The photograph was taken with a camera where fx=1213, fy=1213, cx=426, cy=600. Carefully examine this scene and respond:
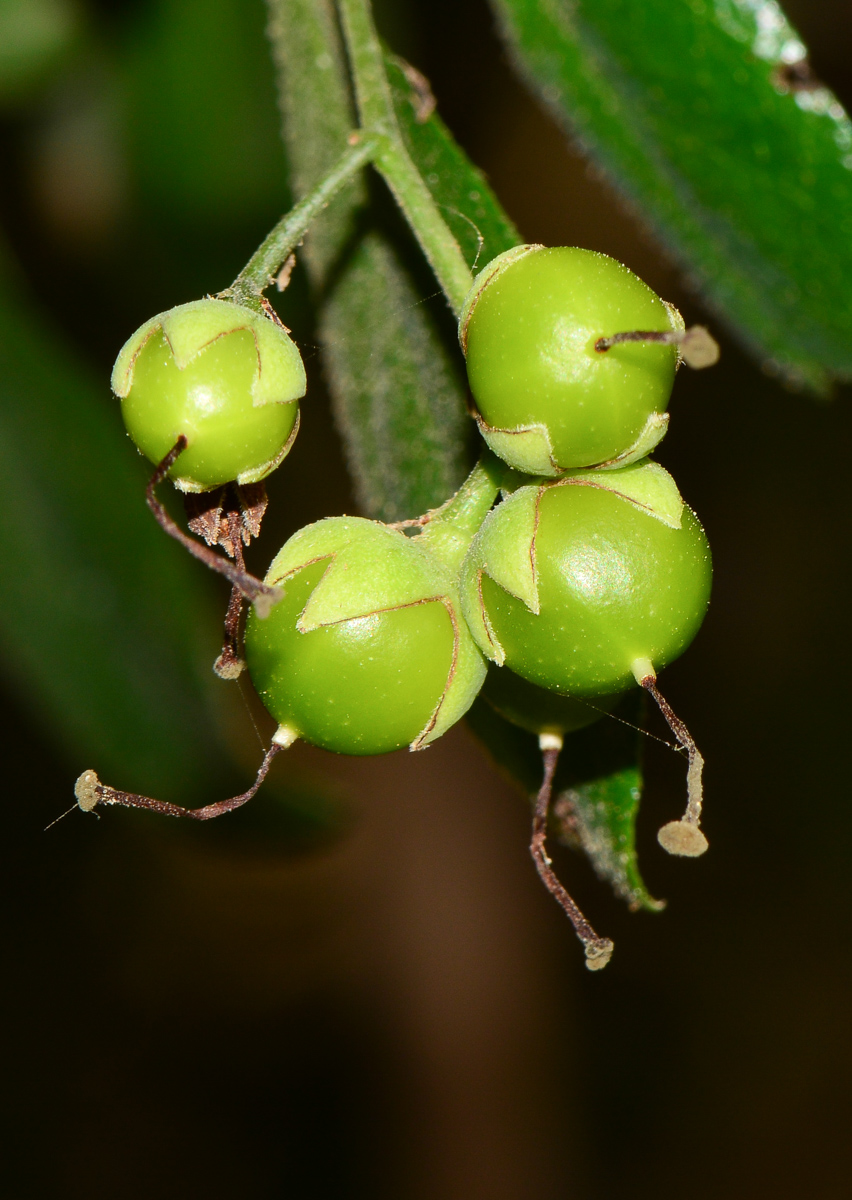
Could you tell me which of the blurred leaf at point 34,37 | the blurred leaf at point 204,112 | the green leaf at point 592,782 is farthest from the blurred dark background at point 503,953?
the green leaf at point 592,782

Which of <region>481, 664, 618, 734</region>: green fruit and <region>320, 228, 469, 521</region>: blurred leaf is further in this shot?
<region>320, 228, 469, 521</region>: blurred leaf

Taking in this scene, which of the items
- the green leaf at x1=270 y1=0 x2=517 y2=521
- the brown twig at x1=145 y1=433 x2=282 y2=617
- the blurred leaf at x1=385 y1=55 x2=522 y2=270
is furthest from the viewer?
the green leaf at x1=270 y1=0 x2=517 y2=521

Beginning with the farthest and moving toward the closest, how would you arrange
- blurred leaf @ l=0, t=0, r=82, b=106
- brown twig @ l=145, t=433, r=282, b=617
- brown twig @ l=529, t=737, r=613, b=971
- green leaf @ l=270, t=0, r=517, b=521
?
blurred leaf @ l=0, t=0, r=82, b=106, green leaf @ l=270, t=0, r=517, b=521, brown twig @ l=529, t=737, r=613, b=971, brown twig @ l=145, t=433, r=282, b=617

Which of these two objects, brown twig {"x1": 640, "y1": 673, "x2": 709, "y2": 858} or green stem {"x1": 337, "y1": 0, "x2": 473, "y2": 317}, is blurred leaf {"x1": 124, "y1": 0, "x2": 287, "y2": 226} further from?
brown twig {"x1": 640, "y1": 673, "x2": 709, "y2": 858}

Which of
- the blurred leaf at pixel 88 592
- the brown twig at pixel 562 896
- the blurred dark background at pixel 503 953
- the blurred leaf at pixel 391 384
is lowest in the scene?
the blurred dark background at pixel 503 953

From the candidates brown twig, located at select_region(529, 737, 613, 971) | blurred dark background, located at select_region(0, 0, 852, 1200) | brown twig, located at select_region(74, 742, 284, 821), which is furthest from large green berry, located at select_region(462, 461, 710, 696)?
blurred dark background, located at select_region(0, 0, 852, 1200)

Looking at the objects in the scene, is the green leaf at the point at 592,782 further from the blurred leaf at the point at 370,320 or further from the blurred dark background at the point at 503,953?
the blurred dark background at the point at 503,953

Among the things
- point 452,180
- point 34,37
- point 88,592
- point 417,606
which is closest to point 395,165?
point 452,180
